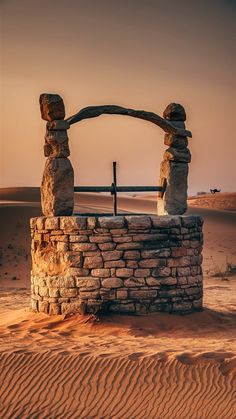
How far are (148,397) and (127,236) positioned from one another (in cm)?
339

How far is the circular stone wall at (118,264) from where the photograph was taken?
10688 millimetres

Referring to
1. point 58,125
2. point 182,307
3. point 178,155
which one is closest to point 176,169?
point 178,155

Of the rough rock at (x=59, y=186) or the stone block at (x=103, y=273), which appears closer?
the stone block at (x=103, y=273)

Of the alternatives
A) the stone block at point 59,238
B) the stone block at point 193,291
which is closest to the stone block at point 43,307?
the stone block at point 59,238

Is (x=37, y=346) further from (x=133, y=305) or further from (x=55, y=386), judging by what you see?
(x=133, y=305)

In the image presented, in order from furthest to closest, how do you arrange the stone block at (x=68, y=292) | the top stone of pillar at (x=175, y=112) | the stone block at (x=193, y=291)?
the top stone of pillar at (x=175, y=112)
the stone block at (x=193, y=291)
the stone block at (x=68, y=292)

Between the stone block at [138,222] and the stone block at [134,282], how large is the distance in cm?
88

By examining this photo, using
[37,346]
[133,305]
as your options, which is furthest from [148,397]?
[133,305]

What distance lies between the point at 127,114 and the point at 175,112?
1.02m

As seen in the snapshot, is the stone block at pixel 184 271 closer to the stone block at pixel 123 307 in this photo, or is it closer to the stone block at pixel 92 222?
the stone block at pixel 123 307

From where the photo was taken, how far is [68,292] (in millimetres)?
10898

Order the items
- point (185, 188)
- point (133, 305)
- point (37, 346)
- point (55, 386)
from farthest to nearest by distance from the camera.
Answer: point (185, 188), point (133, 305), point (37, 346), point (55, 386)

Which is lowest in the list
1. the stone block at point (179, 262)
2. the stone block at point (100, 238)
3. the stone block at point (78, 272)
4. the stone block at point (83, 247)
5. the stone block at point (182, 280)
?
the stone block at point (182, 280)

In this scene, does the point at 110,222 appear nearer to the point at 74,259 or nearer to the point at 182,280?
the point at 74,259
